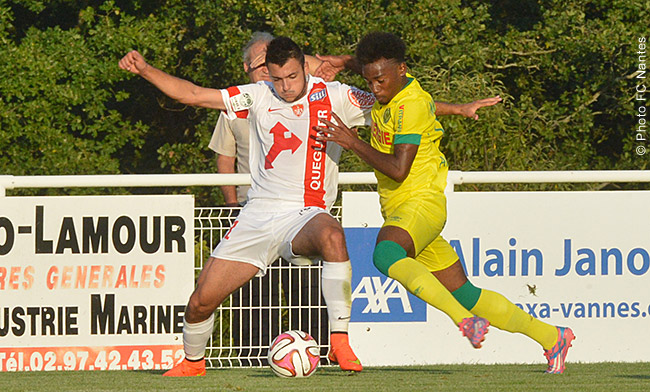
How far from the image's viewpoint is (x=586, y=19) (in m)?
16.3

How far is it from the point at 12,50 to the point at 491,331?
9884 mm

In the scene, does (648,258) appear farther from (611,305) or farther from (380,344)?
(380,344)

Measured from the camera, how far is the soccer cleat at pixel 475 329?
6.11 m

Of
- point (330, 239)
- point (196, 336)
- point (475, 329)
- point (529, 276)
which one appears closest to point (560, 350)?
point (475, 329)

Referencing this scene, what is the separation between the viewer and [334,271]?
6.84m

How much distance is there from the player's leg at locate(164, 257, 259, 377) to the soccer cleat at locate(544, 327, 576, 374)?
1.77 meters

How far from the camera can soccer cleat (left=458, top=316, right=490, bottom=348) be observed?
20.1 feet

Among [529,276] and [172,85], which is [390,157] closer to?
[172,85]

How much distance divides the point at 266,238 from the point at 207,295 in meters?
0.47

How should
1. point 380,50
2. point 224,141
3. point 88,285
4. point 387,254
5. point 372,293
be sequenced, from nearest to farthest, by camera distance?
1. point 387,254
2. point 380,50
3. point 88,285
4. point 372,293
5. point 224,141

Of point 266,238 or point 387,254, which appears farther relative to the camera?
point 266,238

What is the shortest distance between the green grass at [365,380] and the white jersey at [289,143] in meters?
1.09

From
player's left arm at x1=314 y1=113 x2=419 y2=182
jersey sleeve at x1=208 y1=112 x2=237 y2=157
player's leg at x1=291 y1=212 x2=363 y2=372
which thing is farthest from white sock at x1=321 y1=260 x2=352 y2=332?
jersey sleeve at x1=208 y1=112 x2=237 y2=157

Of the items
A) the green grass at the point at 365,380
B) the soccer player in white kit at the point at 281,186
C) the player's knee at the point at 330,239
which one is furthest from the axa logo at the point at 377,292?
the player's knee at the point at 330,239
